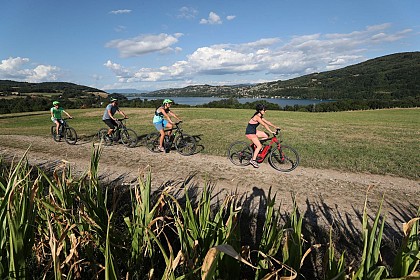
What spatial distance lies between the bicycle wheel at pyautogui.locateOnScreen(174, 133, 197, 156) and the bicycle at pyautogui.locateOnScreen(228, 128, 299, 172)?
5.53ft

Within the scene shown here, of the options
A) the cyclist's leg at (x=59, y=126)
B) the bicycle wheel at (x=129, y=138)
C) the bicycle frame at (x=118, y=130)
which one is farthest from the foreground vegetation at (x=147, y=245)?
the cyclist's leg at (x=59, y=126)

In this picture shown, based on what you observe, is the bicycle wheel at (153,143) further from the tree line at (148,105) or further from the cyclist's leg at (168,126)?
the tree line at (148,105)

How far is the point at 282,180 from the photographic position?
21.9ft

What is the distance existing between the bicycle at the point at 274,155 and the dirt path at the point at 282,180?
27 centimetres

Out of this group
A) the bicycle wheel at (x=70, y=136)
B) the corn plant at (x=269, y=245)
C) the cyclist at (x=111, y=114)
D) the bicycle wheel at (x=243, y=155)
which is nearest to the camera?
the corn plant at (x=269, y=245)

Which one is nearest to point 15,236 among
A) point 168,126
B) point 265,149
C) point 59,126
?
point 265,149

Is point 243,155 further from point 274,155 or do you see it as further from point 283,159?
point 283,159

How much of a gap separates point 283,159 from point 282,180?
1320mm

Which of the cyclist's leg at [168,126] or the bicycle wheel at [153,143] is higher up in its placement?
the cyclist's leg at [168,126]

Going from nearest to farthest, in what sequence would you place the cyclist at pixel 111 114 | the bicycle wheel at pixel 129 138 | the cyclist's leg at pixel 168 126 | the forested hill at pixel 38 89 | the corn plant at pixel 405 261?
the corn plant at pixel 405 261 < the cyclist's leg at pixel 168 126 < the cyclist at pixel 111 114 < the bicycle wheel at pixel 129 138 < the forested hill at pixel 38 89

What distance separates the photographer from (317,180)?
667 cm

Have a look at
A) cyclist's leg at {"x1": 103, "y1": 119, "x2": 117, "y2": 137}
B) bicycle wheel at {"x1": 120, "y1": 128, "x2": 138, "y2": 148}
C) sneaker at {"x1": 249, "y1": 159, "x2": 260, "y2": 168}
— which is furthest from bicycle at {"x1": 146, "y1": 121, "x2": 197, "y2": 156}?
sneaker at {"x1": 249, "y1": 159, "x2": 260, "y2": 168}

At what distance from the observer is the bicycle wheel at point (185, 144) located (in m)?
9.59

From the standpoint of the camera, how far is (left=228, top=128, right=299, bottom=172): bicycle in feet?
25.5
